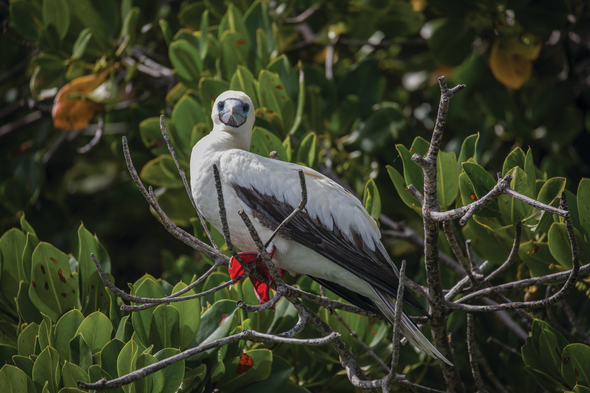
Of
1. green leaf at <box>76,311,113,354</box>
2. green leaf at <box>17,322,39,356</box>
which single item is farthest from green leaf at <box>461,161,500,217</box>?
green leaf at <box>17,322,39,356</box>

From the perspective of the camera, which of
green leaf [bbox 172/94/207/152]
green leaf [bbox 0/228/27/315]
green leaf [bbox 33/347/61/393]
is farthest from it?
green leaf [bbox 172/94/207/152]

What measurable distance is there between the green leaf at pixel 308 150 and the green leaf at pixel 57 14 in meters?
2.11

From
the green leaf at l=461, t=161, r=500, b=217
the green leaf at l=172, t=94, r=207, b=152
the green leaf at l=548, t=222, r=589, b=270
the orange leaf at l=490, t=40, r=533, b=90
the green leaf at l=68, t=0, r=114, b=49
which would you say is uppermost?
the green leaf at l=68, t=0, r=114, b=49

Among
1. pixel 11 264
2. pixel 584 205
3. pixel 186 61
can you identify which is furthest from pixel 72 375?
pixel 584 205

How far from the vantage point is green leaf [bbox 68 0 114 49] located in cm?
402

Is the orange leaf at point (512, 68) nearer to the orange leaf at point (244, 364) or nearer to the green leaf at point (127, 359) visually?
the orange leaf at point (244, 364)

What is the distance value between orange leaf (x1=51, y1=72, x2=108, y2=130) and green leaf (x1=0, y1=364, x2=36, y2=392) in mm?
2133

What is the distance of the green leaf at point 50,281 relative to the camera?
9.54ft

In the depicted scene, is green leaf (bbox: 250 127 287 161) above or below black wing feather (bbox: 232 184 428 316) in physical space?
above

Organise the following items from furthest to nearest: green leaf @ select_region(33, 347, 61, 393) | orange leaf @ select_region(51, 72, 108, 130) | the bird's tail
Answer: orange leaf @ select_region(51, 72, 108, 130) → the bird's tail → green leaf @ select_region(33, 347, 61, 393)

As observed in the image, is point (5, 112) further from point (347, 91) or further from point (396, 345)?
point (396, 345)

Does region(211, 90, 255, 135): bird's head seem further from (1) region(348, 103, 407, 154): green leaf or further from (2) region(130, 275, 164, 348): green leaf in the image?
(1) region(348, 103, 407, 154): green leaf

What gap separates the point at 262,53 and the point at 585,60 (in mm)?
3202

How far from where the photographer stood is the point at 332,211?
2709 mm
